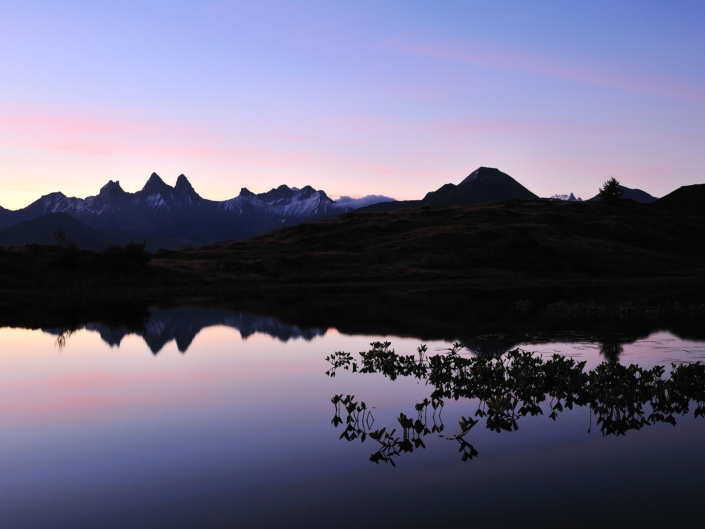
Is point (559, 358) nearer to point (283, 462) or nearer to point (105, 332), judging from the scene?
point (283, 462)

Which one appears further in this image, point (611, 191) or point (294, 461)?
point (611, 191)

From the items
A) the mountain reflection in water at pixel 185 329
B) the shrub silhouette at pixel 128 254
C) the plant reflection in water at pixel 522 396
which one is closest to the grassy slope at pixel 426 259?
the shrub silhouette at pixel 128 254

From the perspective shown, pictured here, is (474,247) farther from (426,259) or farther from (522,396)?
(522,396)

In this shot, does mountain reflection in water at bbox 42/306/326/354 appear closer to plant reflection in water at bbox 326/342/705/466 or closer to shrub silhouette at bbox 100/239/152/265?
plant reflection in water at bbox 326/342/705/466

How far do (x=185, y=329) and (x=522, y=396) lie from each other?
926 inches

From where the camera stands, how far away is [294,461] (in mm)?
12516

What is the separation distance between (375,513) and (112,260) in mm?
64411

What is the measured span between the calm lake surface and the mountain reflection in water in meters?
8.10

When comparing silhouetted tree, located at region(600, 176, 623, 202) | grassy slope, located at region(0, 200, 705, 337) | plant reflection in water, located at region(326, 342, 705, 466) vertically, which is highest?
silhouetted tree, located at region(600, 176, 623, 202)

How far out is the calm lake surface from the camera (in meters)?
9.99

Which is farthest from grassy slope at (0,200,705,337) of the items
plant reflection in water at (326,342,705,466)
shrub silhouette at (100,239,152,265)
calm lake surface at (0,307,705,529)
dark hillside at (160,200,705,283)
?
calm lake surface at (0,307,705,529)

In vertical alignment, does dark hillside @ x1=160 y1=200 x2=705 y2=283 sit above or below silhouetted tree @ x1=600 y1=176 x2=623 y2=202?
below

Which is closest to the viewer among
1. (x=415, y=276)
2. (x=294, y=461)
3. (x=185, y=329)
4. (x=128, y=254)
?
(x=294, y=461)

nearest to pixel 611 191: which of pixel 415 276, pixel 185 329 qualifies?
pixel 415 276
